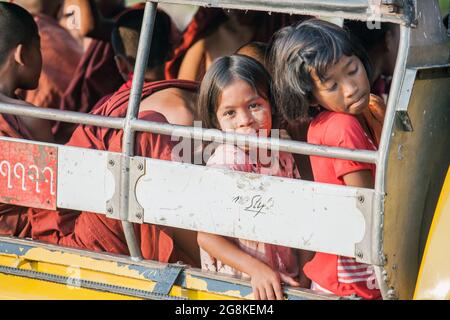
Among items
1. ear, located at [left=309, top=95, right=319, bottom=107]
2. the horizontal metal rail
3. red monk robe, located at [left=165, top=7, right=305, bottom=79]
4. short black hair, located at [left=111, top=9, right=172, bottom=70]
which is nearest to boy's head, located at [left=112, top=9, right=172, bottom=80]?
short black hair, located at [left=111, top=9, right=172, bottom=70]

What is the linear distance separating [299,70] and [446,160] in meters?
0.53

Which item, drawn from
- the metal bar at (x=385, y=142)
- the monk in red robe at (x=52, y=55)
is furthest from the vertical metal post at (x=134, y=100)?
the monk in red robe at (x=52, y=55)

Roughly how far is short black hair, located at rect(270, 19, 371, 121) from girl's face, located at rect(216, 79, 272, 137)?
0.08m

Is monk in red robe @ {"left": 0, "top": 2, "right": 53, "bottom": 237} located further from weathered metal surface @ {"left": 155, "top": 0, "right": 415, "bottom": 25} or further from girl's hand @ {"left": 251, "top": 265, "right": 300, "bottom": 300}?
weathered metal surface @ {"left": 155, "top": 0, "right": 415, "bottom": 25}

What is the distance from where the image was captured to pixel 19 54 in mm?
3707

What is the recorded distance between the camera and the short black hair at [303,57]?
8.71ft

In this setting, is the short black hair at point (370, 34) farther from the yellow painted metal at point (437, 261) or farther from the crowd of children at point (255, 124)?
the yellow painted metal at point (437, 261)

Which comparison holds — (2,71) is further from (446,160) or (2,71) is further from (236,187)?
(446,160)

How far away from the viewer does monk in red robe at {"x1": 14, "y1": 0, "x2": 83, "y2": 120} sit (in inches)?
192

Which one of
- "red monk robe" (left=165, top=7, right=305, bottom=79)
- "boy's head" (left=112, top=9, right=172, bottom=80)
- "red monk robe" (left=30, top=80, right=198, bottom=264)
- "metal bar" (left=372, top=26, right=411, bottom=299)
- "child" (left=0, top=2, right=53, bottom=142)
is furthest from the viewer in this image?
"red monk robe" (left=165, top=7, right=305, bottom=79)

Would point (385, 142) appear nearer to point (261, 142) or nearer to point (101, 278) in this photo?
point (261, 142)

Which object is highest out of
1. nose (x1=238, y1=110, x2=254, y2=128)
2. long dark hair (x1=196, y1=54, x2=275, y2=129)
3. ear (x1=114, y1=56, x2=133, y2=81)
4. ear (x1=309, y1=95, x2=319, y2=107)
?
ear (x1=114, y1=56, x2=133, y2=81)

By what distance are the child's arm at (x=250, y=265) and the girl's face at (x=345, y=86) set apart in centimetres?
51

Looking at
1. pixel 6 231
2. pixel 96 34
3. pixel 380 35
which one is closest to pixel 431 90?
pixel 6 231
